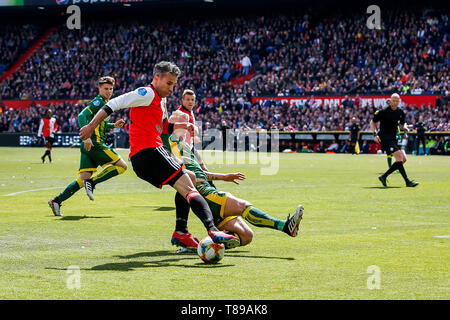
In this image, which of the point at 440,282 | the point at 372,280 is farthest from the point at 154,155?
the point at 440,282

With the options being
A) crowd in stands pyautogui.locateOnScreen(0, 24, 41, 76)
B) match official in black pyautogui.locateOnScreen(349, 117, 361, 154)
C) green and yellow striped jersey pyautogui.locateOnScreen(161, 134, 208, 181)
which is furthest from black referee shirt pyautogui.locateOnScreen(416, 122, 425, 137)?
crowd in stands pyautogui.locateOnScreen(0, 24, 41, 76)

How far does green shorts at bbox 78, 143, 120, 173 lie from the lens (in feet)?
42.1

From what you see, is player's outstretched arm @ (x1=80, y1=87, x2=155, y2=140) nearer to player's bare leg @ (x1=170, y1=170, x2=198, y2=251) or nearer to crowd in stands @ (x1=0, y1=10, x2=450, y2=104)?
player's bare leg @ (x1=170, y1=170, x2=198, y2=251)

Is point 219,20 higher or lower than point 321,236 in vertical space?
higher

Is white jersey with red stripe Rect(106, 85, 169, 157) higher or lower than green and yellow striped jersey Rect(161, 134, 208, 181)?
higher

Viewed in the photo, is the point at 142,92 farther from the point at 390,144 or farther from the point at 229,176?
the point at 390,144

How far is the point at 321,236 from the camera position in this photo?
949cm

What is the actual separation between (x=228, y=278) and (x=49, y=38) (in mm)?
61903

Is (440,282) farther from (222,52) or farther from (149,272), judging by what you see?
(222,52)

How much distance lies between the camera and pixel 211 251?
7.27 metres

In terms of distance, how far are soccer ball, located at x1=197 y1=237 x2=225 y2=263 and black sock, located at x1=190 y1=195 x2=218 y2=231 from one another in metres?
0.20

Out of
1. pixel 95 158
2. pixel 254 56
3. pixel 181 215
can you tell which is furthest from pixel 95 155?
pixel 254 56

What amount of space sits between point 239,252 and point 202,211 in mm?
975

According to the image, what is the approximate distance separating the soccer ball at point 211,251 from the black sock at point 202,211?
0.67 feet
